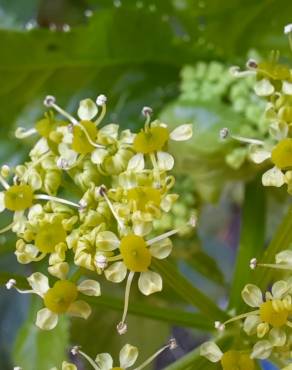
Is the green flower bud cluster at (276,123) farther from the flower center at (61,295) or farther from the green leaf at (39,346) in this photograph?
the green leaf at (39,346)

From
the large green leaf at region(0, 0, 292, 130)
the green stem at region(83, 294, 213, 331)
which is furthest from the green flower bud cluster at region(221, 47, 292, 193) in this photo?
the large green leaf at region(0, 0, 292, 130)

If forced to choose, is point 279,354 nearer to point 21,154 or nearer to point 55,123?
point 55,123

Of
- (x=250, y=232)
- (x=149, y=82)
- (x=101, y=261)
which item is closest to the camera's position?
(x=101, y=261)

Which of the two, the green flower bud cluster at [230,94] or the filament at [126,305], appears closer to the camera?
the filament at [126,305]

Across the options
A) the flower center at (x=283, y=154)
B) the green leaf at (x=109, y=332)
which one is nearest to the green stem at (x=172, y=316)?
the flower center at (x=283, y=154)

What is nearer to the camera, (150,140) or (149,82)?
(150,140)

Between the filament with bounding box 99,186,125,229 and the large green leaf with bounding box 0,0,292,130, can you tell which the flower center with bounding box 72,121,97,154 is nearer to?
the filament with bounding box 99,186,125,229

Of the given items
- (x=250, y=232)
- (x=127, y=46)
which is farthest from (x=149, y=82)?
(x=250, y=232)

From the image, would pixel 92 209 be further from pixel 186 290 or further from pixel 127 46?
pixel 127 46
